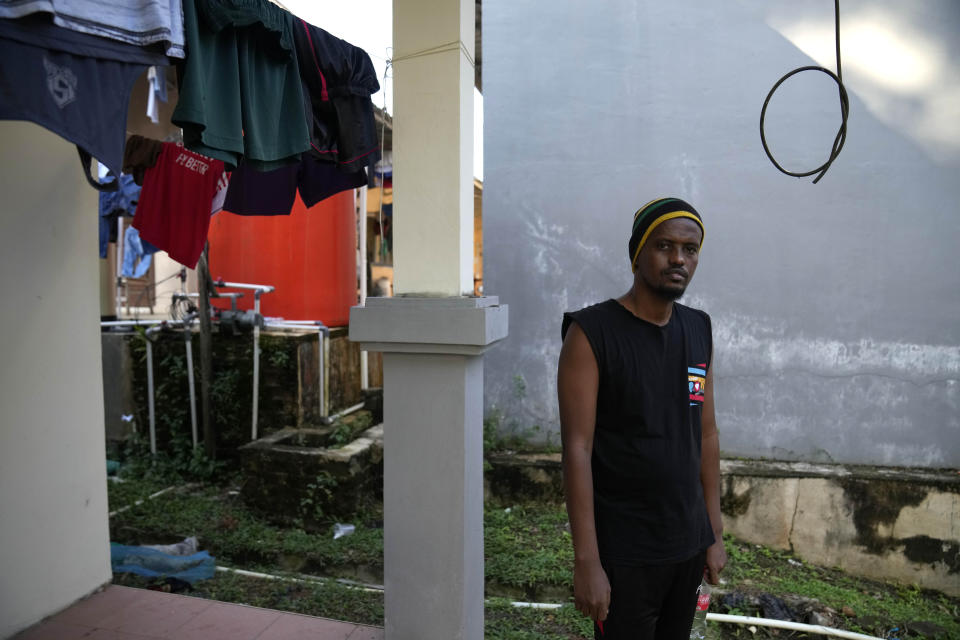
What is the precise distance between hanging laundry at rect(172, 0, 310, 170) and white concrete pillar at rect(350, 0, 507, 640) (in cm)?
74

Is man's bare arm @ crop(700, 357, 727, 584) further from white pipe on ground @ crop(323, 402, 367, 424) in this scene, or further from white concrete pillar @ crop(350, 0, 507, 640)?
white pipe on ground @ crop(323, 402, 367, 424)

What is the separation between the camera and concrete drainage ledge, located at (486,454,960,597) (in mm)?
5176

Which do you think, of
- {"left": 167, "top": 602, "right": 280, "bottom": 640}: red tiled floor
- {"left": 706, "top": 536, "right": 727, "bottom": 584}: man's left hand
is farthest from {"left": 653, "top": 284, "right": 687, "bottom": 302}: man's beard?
{"left": 167, "top": 602, "right": 280, "bottom": 640}: red tiled floor

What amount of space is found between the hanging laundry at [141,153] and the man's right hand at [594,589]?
16.0 feet

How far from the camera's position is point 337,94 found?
3.72m

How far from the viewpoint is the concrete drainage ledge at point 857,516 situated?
5176 millimetres

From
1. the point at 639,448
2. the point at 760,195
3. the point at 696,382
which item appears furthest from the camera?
the point at 760,195

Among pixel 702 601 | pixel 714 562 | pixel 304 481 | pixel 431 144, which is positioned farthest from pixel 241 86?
pixel 304 481

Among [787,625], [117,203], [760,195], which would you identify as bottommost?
[787,625]

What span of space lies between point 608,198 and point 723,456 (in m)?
2.62

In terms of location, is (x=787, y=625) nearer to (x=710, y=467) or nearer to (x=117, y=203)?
(x=710, y=467)

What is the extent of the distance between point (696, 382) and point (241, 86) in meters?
2.50

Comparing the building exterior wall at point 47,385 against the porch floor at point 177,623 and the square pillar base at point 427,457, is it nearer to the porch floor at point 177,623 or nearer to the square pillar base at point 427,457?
the porch floor at point 177,623

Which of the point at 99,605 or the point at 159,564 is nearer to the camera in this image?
the point at 99,605
